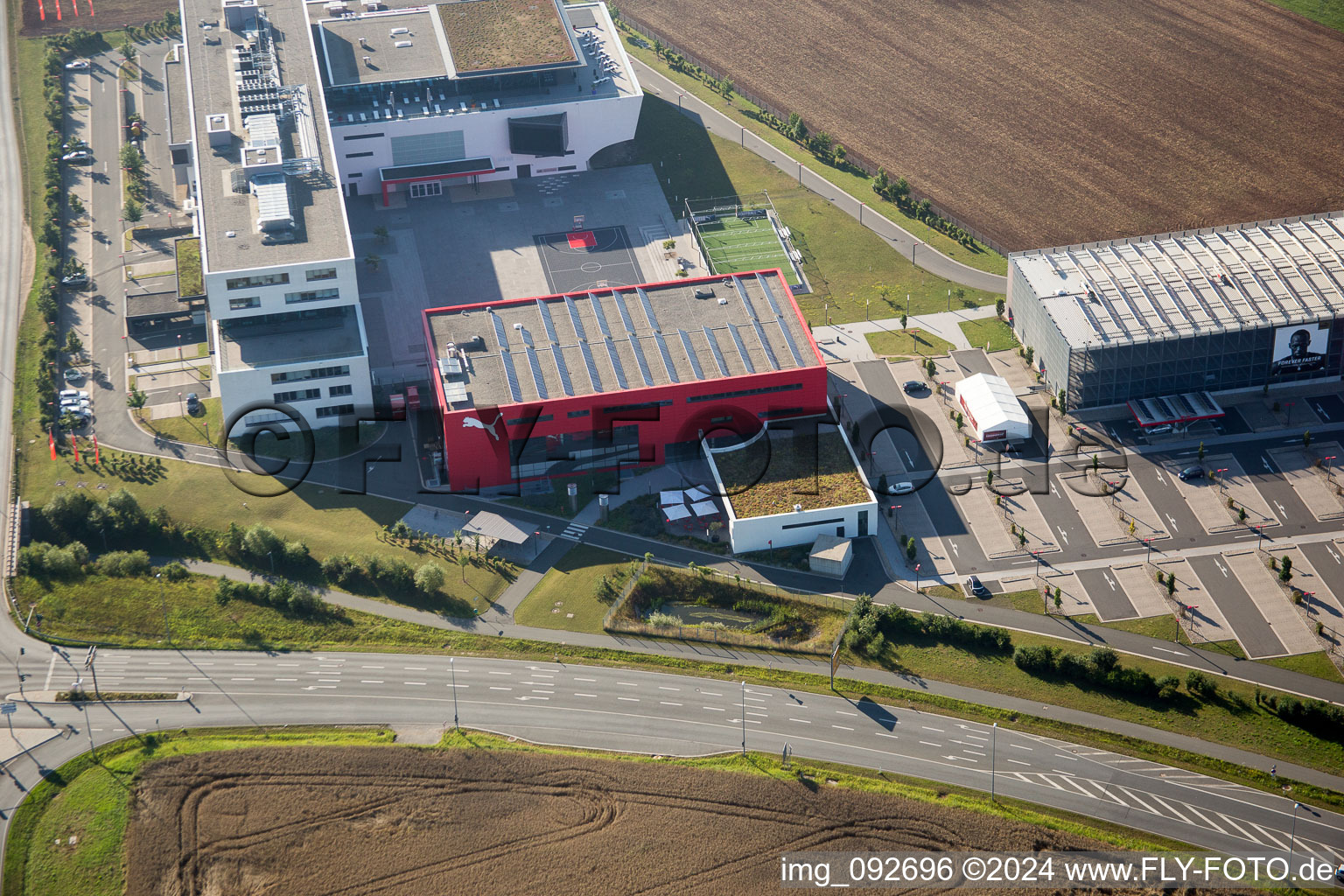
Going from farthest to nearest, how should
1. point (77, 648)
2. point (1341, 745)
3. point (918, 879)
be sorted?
point (77, 648)
point (1341, 745)
point (918, 879)

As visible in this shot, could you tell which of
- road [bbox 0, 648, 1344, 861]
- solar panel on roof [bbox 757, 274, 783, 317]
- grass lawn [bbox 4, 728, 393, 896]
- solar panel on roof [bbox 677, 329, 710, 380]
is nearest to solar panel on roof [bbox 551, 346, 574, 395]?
solar panel on roof [bbox 677, 329, 710, 380]

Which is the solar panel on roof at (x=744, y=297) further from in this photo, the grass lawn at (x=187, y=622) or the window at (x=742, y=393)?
the grass lawn at (x=187, y=622)

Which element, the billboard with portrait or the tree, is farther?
the billboard with portrait

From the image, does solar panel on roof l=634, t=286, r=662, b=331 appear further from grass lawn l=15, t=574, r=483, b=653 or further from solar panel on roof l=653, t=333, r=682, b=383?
grass lawn l=15, t=574, r=483, b=653

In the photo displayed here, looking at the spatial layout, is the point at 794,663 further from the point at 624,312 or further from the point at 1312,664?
the point at 624,312

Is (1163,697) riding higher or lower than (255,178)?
lower

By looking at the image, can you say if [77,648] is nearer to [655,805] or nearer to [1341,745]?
[655,805]

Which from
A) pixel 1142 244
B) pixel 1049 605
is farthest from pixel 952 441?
pixel 1142 244

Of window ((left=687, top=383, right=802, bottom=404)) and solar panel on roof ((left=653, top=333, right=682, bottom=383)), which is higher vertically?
solar panel on roof ((left=653, top=333, right=682, bottom=383))
